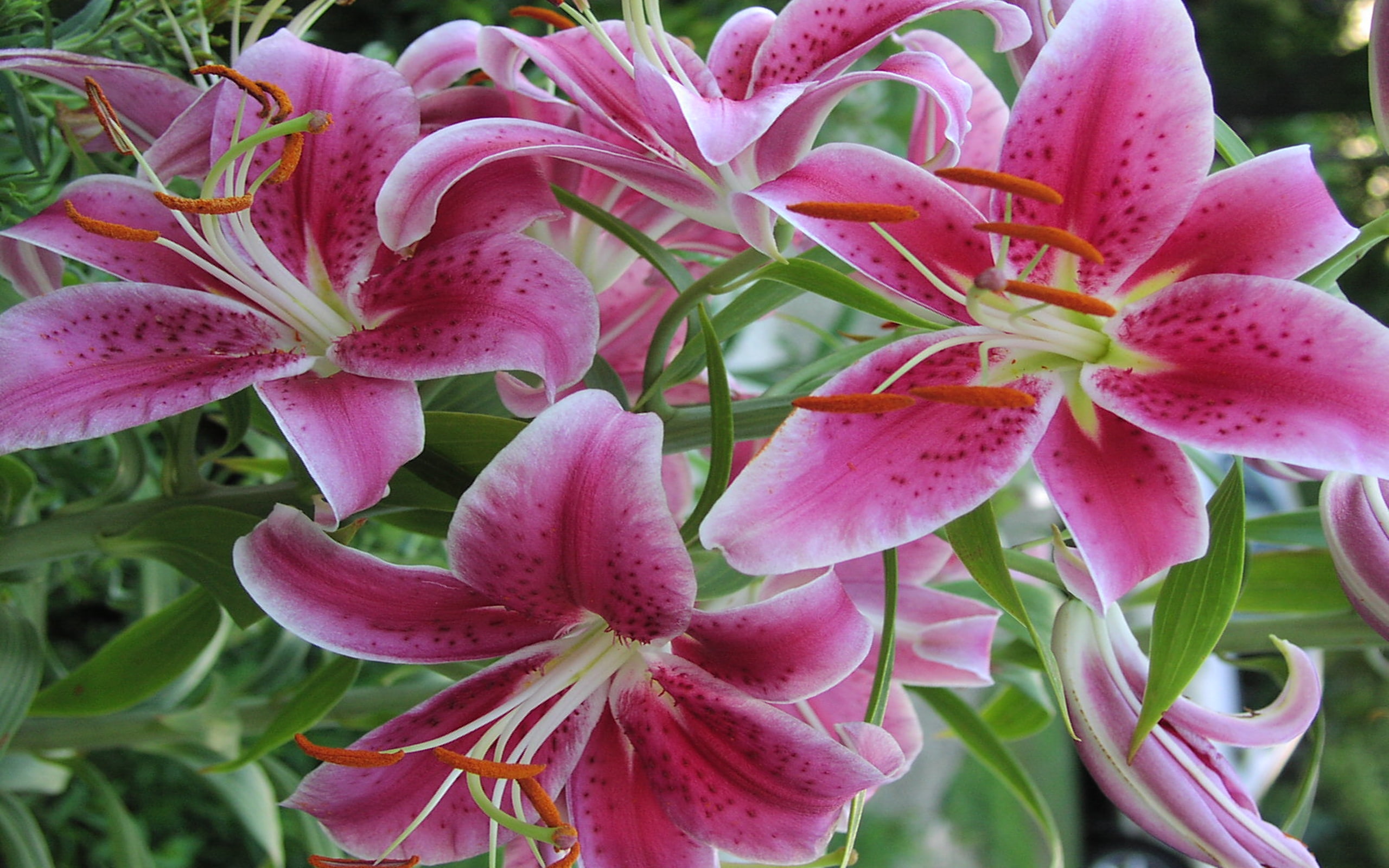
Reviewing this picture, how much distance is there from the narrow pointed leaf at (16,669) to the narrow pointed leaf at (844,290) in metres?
0.36

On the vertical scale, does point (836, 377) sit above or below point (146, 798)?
above

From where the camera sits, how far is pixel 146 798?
0.87 meters

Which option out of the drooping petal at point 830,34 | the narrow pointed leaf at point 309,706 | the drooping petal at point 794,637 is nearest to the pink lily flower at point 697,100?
the drooping petal at point 830,34

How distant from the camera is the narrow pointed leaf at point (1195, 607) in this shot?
32 centimetres

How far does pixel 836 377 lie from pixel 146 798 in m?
0.81

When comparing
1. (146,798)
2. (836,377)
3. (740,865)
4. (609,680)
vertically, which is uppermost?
(836,377)

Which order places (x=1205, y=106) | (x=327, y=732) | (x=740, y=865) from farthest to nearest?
A: (x=327, y=732)
(x=740, y=865)
(x=1205, y=106)

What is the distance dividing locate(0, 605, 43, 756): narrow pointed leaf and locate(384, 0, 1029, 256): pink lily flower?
0.91 feet

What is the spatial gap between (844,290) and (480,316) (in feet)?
0.35

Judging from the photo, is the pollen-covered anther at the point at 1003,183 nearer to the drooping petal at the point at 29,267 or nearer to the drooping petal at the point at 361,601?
the drooping petal at the point at 361,601

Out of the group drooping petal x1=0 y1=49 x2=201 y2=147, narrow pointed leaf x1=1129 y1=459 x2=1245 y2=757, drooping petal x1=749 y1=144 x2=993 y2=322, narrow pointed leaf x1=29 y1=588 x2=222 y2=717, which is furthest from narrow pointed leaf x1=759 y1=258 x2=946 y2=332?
narrow pointed leaf x1=29 y1=588 x2=222 y2=717

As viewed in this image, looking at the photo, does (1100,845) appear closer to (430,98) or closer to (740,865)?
(740,865)

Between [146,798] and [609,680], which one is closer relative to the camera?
[609,680]

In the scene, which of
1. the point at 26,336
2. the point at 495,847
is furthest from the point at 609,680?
the point at 26,336
